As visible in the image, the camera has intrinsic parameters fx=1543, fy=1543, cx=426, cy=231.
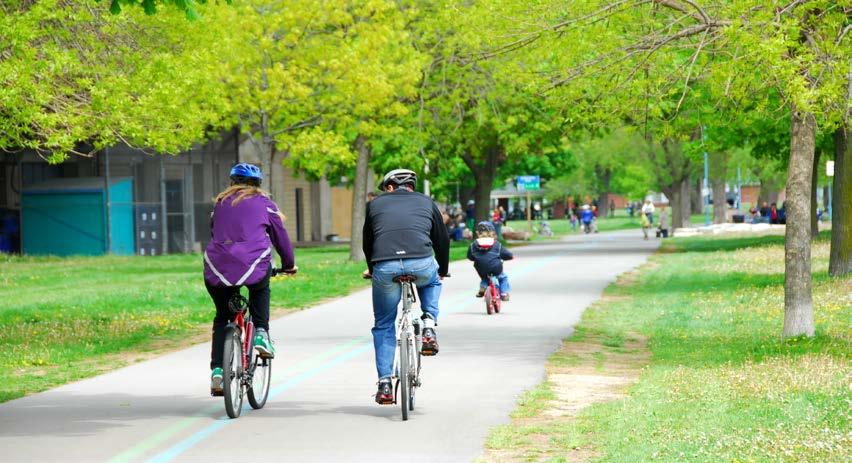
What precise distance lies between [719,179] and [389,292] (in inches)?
2881

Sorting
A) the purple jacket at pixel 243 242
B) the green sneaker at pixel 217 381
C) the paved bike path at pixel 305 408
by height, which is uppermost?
the purple jacket at pixel 243 242

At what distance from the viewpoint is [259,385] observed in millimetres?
11609

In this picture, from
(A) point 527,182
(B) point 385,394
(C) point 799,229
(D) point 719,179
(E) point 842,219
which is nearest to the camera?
(B) point 385,394

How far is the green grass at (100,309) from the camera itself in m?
16.0

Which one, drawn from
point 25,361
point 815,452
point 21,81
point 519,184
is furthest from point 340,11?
point 519,184

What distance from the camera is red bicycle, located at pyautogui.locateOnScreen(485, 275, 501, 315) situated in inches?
867

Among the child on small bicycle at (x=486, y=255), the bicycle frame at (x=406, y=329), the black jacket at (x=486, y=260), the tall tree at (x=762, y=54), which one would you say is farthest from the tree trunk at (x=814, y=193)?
the bicycle frame at (x=406, y=329)

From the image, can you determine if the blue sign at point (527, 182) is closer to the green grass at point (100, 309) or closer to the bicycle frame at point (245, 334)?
the green grass at point (100, 309)

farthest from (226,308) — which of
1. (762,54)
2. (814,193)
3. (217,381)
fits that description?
(814,193)

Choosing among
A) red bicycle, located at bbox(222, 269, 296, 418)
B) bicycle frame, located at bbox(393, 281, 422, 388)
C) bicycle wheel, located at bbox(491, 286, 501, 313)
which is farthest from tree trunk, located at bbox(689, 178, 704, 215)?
red bicycle, located at bbox(222, 269, 296, 418)

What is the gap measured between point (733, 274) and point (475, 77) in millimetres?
11414

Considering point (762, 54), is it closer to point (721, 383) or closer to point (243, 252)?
point (721, 383)

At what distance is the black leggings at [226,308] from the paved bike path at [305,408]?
53 cm

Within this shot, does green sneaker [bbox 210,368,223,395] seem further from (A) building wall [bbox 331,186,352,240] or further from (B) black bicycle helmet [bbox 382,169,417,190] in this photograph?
(A) building wall [bbox 331,186,352,240]
